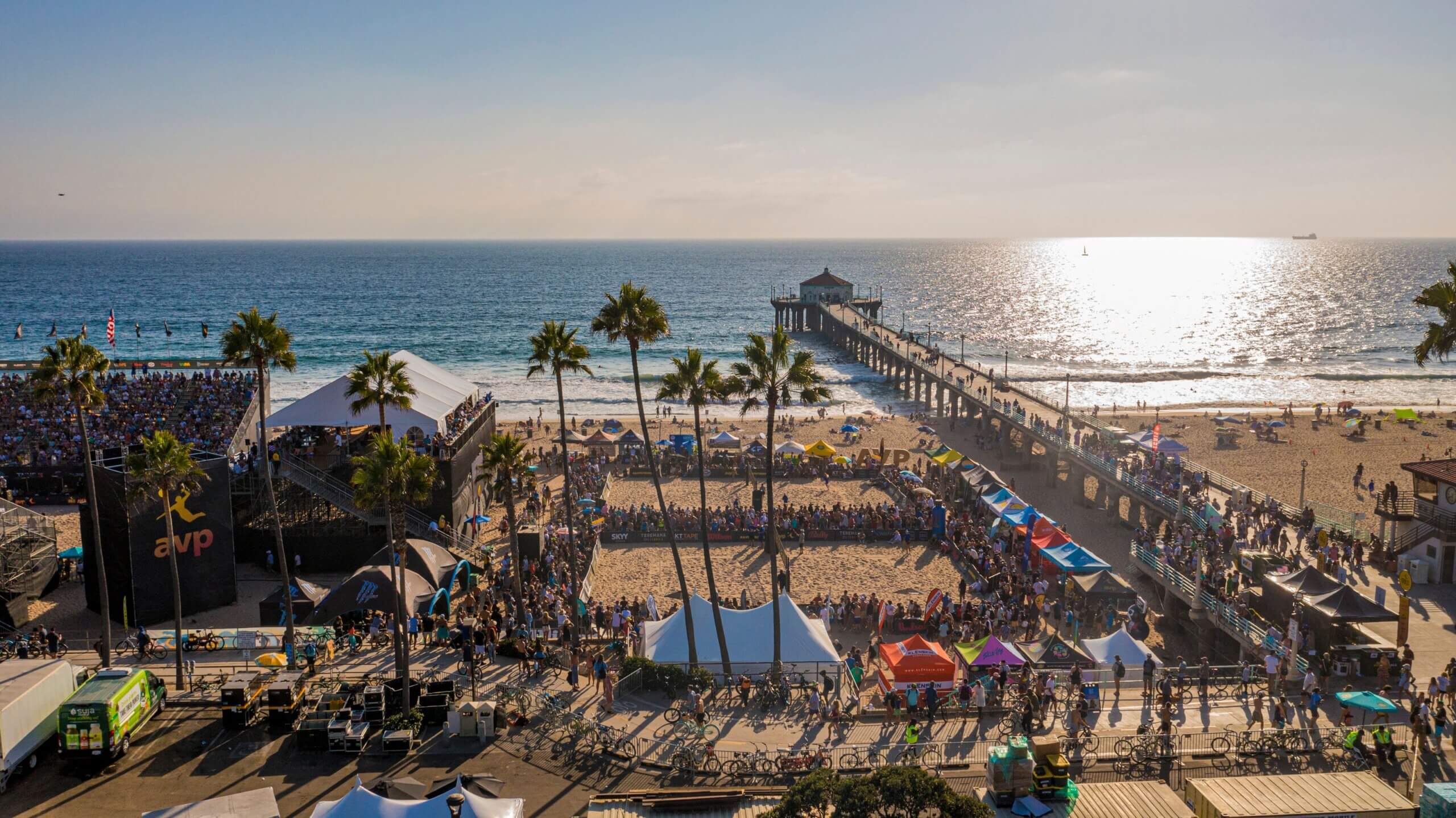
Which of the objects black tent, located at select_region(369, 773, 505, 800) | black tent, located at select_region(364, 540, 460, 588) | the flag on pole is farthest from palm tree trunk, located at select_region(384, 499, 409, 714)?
the flag on pole

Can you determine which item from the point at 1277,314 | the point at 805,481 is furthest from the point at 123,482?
the point at 1277,314

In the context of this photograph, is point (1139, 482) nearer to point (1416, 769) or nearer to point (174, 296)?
point (1416, 769)

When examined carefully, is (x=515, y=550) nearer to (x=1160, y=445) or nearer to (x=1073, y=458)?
(x=1073, y=458)

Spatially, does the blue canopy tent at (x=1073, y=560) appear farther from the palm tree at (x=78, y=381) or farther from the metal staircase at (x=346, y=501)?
the palm tree at (x=78, y=381)

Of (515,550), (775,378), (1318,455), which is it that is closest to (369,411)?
(515,550)

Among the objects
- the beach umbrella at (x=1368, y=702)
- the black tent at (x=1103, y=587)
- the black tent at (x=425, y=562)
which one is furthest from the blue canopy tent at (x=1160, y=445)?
the black tent at (x=425, y=562)
